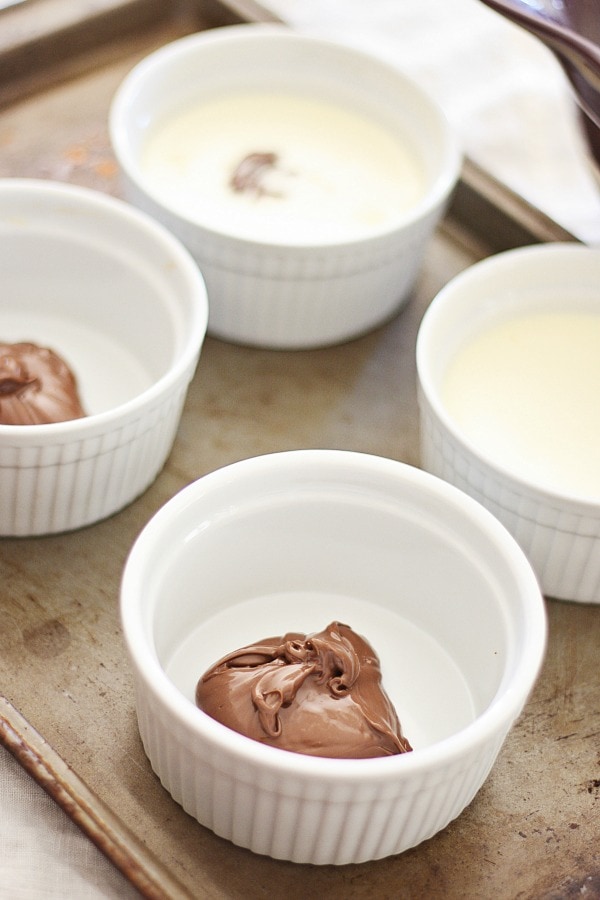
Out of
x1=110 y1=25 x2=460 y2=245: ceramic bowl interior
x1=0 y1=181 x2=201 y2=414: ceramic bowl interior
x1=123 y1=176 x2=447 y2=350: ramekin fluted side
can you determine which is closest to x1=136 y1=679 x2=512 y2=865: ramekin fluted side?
x1=0 y1=181 x2=201 y2=414: ceramic bowl interior

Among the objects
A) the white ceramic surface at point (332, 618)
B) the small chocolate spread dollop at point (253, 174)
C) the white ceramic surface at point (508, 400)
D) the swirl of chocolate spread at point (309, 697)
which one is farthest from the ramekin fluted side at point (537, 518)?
the small chocolate spread dollop at point (253, 174)

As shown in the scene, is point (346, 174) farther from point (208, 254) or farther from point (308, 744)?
point (308, 744)

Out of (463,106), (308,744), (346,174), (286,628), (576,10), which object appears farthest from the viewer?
(463,106)

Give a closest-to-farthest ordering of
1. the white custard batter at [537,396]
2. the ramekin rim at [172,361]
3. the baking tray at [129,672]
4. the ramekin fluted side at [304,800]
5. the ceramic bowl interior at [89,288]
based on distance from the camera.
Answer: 1. the ramekin fluted side at [304,800]
2. the baking tray at [129,672]
3. the ramekin rim at [172,361]
4. the white custard batter at [537,396]
5. the ceramic bowl interior at [89,288]

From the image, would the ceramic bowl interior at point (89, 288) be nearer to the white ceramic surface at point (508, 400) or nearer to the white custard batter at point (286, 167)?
the white custard batter at point (286, 167)

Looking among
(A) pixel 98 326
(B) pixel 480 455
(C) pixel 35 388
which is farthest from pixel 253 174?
(B) pixel 480 455

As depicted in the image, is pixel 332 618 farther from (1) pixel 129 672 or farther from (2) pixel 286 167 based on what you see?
(2) pixel 286 167

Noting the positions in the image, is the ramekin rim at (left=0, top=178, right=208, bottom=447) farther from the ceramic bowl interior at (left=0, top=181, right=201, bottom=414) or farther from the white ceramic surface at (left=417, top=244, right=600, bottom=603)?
the white ceramic surface at (left=417, top=244, right=600, bottom=603)

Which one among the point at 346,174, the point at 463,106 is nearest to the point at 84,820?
the point at 346,174
